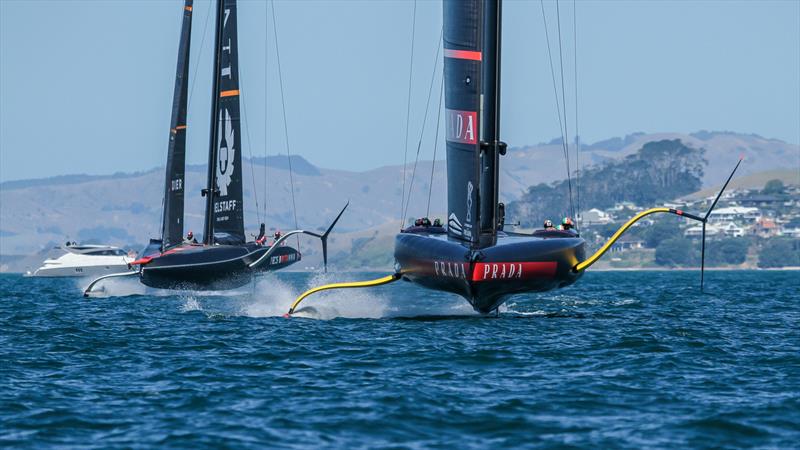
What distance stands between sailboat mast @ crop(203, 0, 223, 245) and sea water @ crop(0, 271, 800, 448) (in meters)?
13.8

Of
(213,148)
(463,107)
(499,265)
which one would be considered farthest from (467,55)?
(213,148)

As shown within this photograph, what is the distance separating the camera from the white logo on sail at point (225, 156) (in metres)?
47.3

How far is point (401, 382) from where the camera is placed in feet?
62.6

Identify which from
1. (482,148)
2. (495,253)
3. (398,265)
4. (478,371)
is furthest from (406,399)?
(398,265)

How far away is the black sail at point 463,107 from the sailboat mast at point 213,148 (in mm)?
18720

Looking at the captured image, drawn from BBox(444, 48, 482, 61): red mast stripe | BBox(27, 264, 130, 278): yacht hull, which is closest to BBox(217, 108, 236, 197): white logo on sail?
BBox(444, 48, 482, 61): red mast stripe

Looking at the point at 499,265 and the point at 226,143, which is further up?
the point at 226,143

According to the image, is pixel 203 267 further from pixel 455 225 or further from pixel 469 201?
pixel 469 201

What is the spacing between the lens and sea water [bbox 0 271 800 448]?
15203 millimetres

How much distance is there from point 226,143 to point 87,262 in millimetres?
75278

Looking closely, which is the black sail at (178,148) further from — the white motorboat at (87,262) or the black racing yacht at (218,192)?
the white motorboat at (87,262)

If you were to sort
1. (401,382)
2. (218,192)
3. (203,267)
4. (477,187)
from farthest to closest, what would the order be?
1. (218,192)
2. (203,267)
3. (477,187)
4. (401,382)

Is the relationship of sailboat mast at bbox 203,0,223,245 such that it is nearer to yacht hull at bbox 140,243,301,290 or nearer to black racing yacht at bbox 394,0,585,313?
yacht hull at bbox 140,243,301,290


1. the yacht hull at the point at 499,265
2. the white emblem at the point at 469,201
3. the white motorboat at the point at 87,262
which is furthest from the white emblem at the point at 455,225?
the white motorboat at the point at 87,262
